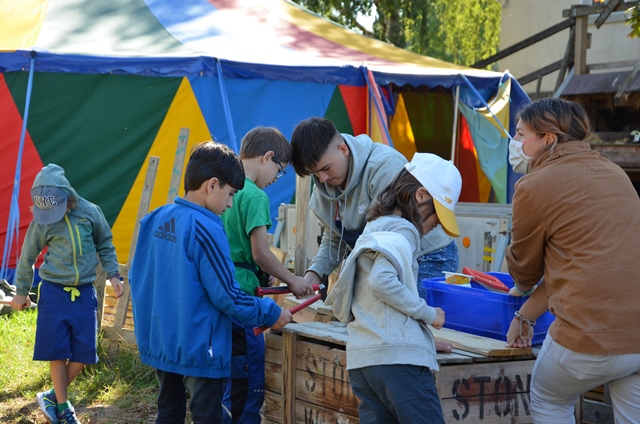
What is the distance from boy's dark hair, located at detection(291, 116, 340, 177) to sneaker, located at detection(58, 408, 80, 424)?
2088mm

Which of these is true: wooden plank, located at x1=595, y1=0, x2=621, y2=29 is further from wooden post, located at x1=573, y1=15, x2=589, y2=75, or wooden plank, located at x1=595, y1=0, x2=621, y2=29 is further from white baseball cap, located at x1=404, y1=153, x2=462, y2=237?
white baseball cap, located at x1=404, y1=153, x2=462, y2=237

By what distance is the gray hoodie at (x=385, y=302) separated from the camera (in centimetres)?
279

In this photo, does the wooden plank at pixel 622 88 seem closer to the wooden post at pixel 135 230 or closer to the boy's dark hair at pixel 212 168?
the wooden post at pixel 135 230

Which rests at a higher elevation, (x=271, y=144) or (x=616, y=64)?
(x=616, y=64)

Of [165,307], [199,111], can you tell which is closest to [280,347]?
[165,307]

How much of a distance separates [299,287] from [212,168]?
81cm

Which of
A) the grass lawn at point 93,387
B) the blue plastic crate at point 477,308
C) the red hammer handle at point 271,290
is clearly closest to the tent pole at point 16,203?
the grass lawn at point 93,387

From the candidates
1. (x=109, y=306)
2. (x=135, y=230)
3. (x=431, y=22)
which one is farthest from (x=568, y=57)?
(x=431, y=22)

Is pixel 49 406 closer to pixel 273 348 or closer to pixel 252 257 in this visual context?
pixel 273 348

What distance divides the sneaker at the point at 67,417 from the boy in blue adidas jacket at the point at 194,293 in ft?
4.57

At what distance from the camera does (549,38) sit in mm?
14234

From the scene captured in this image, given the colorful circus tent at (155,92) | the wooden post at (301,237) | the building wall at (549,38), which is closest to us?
the wooden post at (301,237)

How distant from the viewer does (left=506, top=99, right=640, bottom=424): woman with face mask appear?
2.75 metres

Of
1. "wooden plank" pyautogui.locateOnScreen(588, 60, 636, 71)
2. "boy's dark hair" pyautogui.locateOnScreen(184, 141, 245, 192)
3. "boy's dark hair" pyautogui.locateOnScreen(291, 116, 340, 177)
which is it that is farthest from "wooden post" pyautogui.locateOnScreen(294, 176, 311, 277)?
"wooden plank" pyautogui.locateOnScreen(588, 60, 636, 71)
